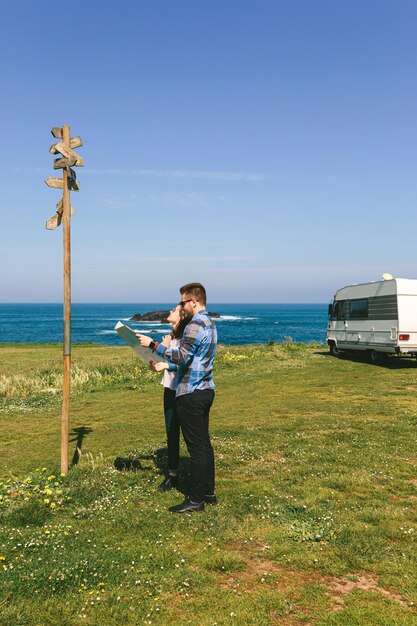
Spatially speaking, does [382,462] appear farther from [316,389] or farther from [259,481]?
[316,389]

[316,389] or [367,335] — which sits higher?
[367,335]

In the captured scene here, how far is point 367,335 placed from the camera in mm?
24828

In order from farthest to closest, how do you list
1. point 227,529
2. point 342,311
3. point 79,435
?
point 342,311
point 79,435
point 227,529

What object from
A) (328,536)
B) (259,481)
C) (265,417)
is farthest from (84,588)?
(265,417)

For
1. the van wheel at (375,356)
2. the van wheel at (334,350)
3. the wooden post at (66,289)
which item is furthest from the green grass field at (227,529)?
the van wheel at (334,350)

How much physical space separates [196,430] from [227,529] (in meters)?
1.25

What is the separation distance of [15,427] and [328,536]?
9.94 m

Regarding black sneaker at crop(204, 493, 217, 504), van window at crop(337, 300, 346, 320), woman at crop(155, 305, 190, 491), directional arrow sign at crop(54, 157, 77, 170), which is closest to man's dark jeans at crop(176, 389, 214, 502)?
black sneaker at crop(204, 493, 217, 504)

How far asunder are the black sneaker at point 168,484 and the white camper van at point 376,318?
17.0 meters

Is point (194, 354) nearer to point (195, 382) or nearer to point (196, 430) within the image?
point (195, 382)

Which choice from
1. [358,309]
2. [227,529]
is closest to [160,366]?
[227,529]

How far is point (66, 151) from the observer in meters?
7.79

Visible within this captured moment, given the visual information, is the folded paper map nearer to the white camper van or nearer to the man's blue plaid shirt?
the man's blue plaid shirt

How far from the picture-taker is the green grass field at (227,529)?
14.6ft
